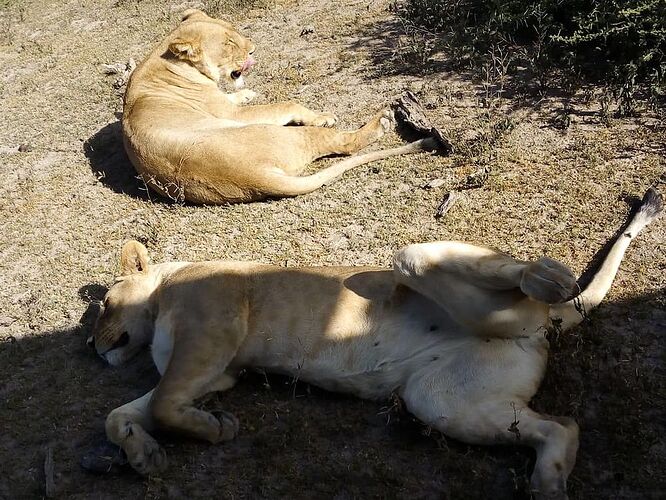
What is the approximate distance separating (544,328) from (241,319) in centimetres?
145

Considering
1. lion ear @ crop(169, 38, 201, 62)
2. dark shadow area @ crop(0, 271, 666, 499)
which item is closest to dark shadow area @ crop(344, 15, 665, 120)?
lion ear @ crop(169, 38, 201, 62)

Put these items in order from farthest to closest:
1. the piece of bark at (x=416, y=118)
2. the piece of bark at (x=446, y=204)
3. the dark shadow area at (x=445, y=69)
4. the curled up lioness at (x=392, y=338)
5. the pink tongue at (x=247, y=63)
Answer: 1. the pink tongue at (x=247, y=63)
2. the dark shadow area at (x=445, y=69)
3. the piece of bark at (x=416, y=118)
4. the piece of bark at (x=446, y=204)
5. the curled up lioness at (x=392, y=338)

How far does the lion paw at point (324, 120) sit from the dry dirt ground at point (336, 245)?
0.50 feet

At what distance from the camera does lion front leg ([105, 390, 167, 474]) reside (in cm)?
328

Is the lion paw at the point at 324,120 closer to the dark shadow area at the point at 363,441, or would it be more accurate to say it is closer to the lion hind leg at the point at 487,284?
the dark shadow area at the point at 363,441

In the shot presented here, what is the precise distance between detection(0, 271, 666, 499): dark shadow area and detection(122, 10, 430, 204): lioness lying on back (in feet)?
5.61

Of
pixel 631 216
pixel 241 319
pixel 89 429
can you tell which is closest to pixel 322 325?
pixel 241 319

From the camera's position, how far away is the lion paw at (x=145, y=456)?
328cm

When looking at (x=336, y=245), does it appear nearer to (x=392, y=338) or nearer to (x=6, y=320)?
(x=392, y=338)

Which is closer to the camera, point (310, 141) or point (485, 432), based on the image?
point (485, 432)

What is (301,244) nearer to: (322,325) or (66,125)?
(322,325)

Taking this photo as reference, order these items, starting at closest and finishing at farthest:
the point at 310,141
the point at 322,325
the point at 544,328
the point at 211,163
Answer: the point at 544,328 < the point at 322,325 < the point at 211,163 < the point at 310,141

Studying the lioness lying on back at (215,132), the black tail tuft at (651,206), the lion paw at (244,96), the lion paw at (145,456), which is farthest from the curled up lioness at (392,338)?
the lion paw at (244,96)

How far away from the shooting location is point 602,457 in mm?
2990
